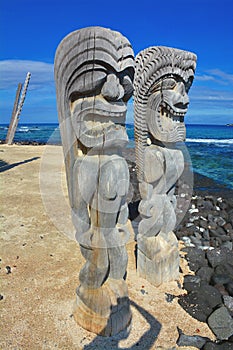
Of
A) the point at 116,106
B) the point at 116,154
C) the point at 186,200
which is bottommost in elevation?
the point at 186,200

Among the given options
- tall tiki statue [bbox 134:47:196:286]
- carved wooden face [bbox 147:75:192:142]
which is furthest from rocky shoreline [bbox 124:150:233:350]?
carved wooden face [bbox 147:75:192:142]

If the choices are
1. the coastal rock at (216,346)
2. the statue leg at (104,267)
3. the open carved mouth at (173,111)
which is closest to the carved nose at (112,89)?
the statue leg at (104,267)

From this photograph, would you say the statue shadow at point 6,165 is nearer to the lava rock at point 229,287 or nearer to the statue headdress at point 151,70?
the statue headdress at point 151,70

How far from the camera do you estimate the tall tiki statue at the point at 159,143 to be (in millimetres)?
3268

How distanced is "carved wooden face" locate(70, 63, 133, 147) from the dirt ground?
5.80ft

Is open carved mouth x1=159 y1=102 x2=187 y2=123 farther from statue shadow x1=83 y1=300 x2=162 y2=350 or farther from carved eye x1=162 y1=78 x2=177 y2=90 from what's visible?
statue shadow x1=83 y1=300 x2=162 y2=350

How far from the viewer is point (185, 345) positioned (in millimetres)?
2676

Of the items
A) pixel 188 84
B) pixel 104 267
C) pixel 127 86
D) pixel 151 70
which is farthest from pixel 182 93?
pixel 104 267

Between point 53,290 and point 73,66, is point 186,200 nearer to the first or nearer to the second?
point 53,290

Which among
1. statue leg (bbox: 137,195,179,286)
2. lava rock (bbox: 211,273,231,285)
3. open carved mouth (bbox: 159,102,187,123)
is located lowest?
lava rock (bbox: 211,273,231,285)

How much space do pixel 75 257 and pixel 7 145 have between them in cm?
1470

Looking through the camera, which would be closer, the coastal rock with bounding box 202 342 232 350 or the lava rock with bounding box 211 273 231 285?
the coastal rock with bounding box 202 342 232 350

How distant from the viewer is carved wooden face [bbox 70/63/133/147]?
7.43 feet

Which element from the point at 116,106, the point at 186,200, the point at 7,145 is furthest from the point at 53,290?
the point at 7,145
